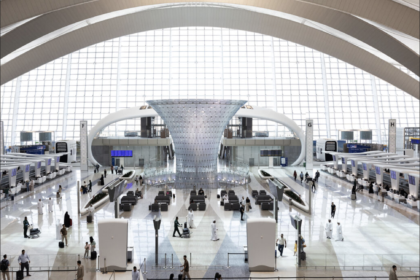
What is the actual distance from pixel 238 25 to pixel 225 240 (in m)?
28.4

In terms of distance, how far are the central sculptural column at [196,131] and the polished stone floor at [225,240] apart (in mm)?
5657

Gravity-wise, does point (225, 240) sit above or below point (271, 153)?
below

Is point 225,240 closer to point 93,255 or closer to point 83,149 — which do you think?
point 93,255

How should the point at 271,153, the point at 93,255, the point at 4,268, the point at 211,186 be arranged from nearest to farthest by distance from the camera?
the point at 4,268 < the point at 93,255 < the point at 211,186 < the point at 271,153

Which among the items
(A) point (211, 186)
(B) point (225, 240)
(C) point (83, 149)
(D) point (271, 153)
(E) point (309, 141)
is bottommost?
(B) point (225, 240)

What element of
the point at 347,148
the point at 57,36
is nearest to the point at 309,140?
the point at 347,148

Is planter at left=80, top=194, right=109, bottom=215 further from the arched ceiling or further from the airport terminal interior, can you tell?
the arched ceiling

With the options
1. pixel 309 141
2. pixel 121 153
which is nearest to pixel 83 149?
pixel 121 153

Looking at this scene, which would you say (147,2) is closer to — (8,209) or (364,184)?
(8,209)

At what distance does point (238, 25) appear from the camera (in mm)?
39625

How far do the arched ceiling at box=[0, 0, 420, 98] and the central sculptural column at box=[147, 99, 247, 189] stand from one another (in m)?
7.82

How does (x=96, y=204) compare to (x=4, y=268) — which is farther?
(x=96, y=204)

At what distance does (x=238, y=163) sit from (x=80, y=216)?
26.7 meters

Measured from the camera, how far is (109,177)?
3600 centimetres
